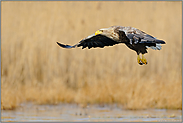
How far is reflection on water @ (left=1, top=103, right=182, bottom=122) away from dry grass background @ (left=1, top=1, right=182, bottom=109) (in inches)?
7.3

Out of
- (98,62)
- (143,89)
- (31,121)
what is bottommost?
(31,121)

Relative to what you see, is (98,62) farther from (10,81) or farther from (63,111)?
(10,81)

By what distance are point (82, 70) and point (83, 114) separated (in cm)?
136

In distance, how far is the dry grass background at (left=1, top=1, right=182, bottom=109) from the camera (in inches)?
389

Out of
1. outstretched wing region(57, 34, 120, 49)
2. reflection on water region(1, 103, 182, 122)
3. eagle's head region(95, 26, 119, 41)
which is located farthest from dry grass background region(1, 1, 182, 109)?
eagle's head region(95, 26, 119, 41)

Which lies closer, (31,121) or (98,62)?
(31,121)

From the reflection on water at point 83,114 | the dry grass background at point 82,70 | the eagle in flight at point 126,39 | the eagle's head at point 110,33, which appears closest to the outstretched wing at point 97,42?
the eagle in flight at point 126,39

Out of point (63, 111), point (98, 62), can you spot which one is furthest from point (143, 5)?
point (63, 111)

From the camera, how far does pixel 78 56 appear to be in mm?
10398

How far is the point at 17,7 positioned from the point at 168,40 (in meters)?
5.13

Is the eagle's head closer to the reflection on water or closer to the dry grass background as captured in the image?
the reflection on water

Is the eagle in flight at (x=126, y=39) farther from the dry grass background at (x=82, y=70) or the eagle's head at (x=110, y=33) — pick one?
the dry grass background at (x=82, y=70)

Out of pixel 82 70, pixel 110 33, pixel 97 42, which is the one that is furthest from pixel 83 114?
pixel 110 33

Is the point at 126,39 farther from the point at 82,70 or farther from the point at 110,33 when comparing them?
the point at 82,70
